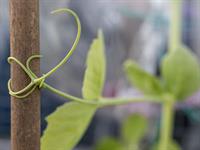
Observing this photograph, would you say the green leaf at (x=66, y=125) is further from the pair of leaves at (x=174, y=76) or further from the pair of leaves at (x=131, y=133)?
the pair of leaves at (x=131, y=133)

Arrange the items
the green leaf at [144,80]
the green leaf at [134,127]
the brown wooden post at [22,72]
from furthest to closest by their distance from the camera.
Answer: the green leaf at [134,127] → the green leaf at [144,80] → the brown wooden post at [22,72]

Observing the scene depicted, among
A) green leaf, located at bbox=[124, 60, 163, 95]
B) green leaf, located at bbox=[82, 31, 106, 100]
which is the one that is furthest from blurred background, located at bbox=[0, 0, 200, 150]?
green leaf, located at bbox=[82, 31, 106, 100]

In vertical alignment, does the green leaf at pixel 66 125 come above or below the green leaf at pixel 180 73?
below

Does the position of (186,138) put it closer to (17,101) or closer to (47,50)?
(47,50)

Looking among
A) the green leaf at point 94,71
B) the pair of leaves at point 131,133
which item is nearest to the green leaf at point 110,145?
the pair of leaves at point 131,133

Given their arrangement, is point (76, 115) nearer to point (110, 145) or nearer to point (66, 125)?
point (66, 125)

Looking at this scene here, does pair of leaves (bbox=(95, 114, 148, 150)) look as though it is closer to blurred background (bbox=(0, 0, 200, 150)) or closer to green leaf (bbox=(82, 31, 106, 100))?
blurred background (bbox=(0, 0, 200, 150))

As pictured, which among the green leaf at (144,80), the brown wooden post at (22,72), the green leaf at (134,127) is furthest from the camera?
the green leaf at (134,127)

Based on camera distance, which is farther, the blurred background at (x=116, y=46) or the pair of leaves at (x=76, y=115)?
the blurred background at (x=116, y=46)
